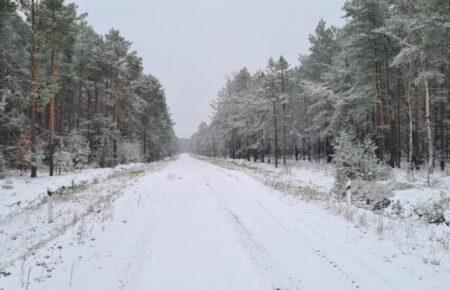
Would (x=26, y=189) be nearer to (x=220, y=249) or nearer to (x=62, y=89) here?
(x=220, y=249)

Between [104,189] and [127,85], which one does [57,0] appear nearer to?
[104,189]

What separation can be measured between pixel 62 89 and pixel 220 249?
31.2m

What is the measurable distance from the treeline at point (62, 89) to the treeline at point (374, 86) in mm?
17549

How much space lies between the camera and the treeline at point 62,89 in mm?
22953

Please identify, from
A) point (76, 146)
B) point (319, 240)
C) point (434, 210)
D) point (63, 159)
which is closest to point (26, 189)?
point (63, 159)

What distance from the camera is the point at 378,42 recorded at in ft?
87.4

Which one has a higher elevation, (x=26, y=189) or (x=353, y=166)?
(x=353, y=166)

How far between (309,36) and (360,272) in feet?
140

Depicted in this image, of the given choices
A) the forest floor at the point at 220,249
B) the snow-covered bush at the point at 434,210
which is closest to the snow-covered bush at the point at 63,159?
the forest floor at the point at 220,249

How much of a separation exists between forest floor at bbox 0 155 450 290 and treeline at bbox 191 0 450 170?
10204mm

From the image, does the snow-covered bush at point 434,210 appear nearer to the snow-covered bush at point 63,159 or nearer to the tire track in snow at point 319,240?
the tire track in snow at point 319,240

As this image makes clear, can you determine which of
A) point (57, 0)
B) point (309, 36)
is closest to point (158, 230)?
point (57, 0)

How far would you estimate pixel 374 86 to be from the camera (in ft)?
90.2

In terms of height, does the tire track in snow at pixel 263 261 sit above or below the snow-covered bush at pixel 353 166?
below
